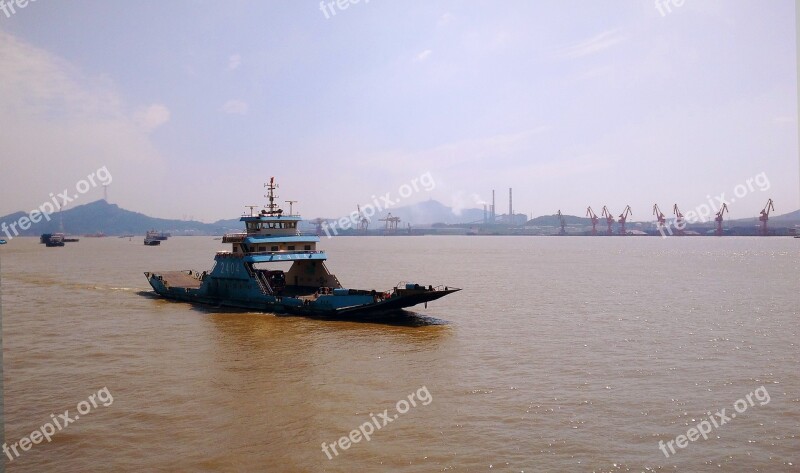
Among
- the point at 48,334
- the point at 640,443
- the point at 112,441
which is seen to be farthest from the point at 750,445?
the point at 48,334

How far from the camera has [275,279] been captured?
151 feet

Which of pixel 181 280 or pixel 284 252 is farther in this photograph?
pixel 181 280

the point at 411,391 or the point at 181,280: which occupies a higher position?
the point at 181,280

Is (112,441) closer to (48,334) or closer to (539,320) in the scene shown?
(48,334)

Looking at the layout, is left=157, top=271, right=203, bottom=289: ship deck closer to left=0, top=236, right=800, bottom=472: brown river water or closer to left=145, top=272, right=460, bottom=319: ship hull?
left=145, top=272, right=460, bottom=319: ship hull

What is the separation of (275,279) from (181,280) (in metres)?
13.2

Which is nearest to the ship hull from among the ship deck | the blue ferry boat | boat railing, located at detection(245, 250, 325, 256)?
the blue ferry boat

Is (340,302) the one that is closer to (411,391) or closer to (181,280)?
(411,391)

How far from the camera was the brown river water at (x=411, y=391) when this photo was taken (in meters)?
15.0

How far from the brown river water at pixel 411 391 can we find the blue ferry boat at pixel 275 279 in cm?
144

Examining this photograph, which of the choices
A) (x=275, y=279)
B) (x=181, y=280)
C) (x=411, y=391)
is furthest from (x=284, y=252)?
(x=411, y=391)

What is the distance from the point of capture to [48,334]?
107ft

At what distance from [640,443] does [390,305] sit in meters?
21.6

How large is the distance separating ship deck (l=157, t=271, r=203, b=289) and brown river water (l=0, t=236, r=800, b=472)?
11.3 metres
